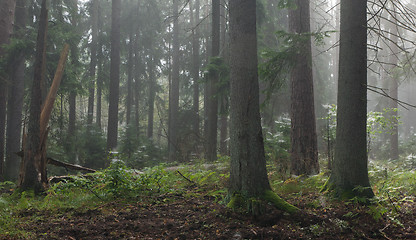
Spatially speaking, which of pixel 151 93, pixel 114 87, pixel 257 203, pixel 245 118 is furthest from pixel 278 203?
pixel 151 93

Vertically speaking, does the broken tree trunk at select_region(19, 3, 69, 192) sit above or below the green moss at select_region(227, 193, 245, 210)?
above

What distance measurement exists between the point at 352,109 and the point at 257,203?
7.63 feet

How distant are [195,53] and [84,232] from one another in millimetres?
19247

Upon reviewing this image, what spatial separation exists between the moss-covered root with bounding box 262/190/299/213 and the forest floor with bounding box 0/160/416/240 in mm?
91

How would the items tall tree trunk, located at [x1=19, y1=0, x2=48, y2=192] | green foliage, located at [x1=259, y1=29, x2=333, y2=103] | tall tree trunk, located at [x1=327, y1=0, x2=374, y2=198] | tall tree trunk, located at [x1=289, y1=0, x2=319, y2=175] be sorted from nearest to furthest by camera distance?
tall tree trunk, located at [x1=327, y1=0, x2=374, y2=198] → green foliage, located at [x1=259, y1=29, x2=333, y2=103] → tall tree trunk, located at [x1=19, y1=0, x2=48, y2=192] → tall tree trunk, located at [x1=289, y1=0, x2=319, y2=175]

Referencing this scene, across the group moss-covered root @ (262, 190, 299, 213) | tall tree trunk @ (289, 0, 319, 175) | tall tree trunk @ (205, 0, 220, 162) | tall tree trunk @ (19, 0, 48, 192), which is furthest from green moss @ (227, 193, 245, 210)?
tall tree trunk @ (205, 0, 220, 162)

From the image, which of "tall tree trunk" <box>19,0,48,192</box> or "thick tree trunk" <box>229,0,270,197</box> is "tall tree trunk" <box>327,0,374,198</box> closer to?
"thick tree trunk" <box>229,0,270,197</box>

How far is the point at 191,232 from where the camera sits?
4059 mm

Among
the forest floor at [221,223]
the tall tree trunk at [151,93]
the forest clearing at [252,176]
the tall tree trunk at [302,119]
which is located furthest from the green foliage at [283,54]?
the tall tree trunk at [151,93]

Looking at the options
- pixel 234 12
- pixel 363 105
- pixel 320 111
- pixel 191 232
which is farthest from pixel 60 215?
pixel 320 111

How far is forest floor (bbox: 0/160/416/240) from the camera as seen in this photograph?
3957 mm

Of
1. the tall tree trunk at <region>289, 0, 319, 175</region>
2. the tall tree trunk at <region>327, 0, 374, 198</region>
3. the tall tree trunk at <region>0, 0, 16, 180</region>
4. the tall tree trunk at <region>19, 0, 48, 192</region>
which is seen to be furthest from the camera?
the tall tree trunk at <region>0, 0, 16, 180</region>

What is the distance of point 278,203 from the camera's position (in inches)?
178

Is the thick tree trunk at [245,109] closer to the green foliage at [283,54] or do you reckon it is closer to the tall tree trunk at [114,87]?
the green foliage at [283,54]
